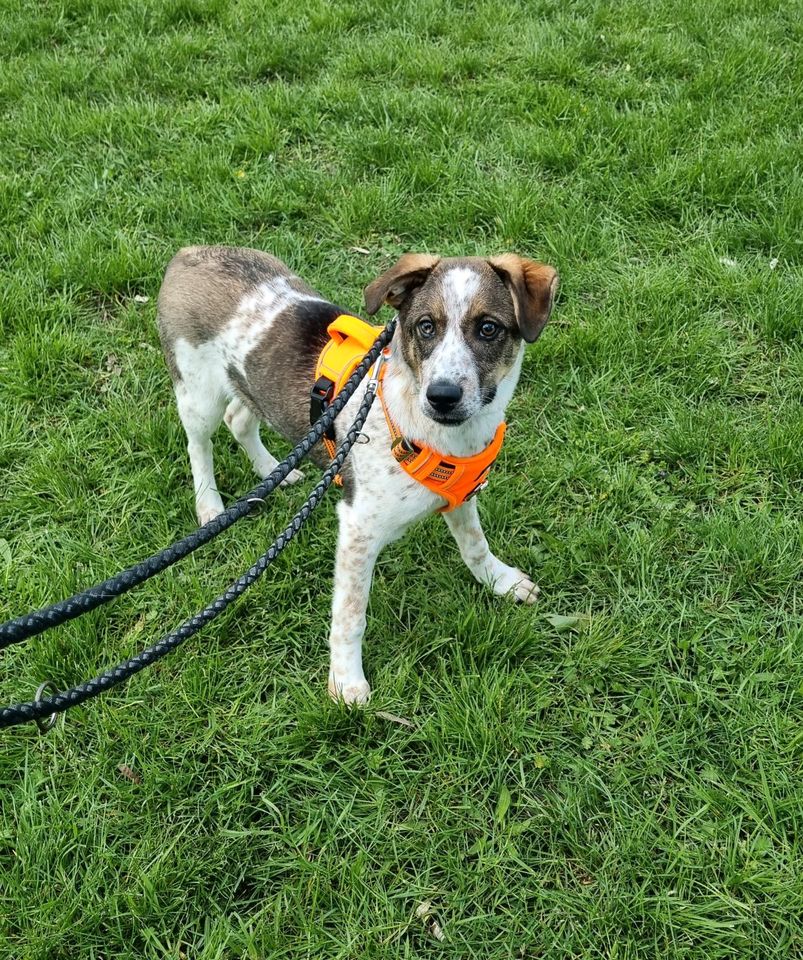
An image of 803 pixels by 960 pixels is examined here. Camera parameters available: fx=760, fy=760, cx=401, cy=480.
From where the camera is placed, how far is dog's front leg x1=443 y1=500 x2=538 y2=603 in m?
3.32

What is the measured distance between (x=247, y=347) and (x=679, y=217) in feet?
10.9

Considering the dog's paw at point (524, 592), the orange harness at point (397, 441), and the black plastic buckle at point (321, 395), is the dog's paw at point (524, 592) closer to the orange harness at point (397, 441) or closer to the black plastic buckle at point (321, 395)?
the orange harness at point (397, 441)

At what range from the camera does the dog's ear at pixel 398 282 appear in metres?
2.71

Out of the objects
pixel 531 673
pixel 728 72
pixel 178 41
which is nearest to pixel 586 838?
pixel 531 673

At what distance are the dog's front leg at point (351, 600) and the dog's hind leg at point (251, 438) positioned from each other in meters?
0.96

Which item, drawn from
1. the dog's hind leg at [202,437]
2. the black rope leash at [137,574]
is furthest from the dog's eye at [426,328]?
the dog's hind leg at [202,437]

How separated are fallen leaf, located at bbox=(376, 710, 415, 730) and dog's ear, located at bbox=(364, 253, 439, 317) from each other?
1550 millimetres

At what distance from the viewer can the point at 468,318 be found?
8.65 feet

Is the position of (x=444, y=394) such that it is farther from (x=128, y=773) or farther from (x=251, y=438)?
(x=128, y=773)

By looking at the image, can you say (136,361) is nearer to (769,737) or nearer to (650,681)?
(650,681)

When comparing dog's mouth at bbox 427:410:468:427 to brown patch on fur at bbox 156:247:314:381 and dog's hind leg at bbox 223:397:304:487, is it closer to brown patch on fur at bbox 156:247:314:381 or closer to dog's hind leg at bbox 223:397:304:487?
brown patch on fur at bbox 156:247:314:381

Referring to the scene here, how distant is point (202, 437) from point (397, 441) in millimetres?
1237

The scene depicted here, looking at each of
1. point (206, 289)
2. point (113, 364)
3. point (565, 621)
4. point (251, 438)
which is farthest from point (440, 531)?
point (113, 364)

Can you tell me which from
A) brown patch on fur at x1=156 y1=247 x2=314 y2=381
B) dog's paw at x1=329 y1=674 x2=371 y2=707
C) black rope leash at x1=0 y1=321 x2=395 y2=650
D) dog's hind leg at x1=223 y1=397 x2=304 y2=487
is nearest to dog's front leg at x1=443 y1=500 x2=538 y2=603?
dog's paw at x1=329 y1=674 x2=371 y2=707
